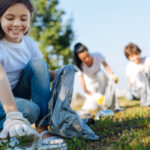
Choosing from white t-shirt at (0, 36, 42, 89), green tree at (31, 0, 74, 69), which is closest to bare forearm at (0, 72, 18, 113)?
white t-shirt at (0, 36, 42, 89)

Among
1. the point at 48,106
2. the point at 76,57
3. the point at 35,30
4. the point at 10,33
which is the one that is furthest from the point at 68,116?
the point at 35,30

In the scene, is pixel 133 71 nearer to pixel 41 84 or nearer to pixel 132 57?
pixel 132 57

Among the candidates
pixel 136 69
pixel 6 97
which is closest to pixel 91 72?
pixel 136 69

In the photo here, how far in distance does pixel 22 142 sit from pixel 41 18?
710 inches

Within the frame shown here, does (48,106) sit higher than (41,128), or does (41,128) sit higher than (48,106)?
(48,106)

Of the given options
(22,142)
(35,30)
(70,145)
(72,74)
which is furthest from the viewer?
(35,30)

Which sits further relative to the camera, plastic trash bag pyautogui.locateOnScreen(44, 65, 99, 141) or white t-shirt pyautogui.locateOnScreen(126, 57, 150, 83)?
white t-shirt pyautogui.locateOnScreen(126, 57, 150, 83)

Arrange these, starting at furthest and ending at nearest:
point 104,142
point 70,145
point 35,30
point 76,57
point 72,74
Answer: point 35,30 → point 76,57 → point 72,74 → point 104,142 → point 70,145

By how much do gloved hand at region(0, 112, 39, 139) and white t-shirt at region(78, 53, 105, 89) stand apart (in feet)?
15.8

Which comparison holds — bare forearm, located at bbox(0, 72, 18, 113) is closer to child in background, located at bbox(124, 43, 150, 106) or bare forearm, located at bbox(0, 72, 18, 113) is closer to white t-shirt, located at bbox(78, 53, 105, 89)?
white t-shirt, located at bbox(78, 53, 105, 89)

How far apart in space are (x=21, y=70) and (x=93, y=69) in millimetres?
4061

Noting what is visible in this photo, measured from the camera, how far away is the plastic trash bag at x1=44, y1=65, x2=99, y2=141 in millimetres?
2529

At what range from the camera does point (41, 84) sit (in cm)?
285

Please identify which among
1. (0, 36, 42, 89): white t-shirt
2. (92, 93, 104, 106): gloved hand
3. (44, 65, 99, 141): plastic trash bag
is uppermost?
(0, 36, 42, 89): white t-shirt
